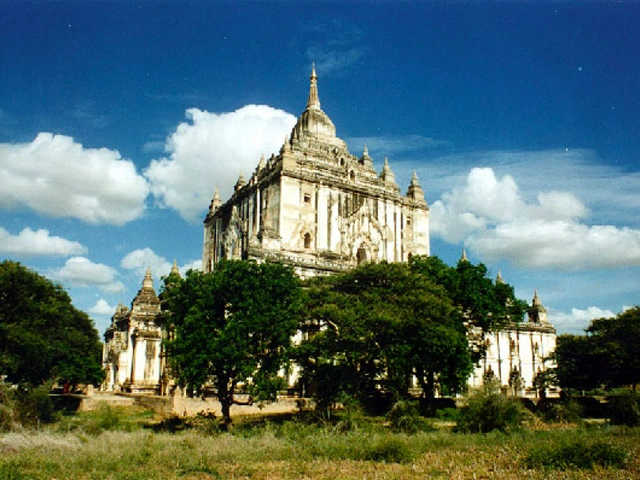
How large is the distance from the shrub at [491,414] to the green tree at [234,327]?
9.10 metres

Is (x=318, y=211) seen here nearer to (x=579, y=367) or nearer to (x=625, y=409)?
(x=579, y=367)

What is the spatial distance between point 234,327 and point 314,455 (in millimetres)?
8984

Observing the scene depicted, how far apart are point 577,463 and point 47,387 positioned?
2490 cm

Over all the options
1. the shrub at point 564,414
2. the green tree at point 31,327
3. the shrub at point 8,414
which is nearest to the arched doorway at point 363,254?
the shrub at point 564,414

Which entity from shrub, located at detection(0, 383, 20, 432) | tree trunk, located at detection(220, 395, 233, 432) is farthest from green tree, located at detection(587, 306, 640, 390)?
shrub, located at detection(0, 383, 20, 432)

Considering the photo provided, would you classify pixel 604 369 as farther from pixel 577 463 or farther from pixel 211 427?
pixel 211 427

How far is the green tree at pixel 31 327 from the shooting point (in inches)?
1271

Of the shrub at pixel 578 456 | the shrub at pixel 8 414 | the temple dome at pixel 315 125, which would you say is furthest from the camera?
the temple dome at pixel 315 125

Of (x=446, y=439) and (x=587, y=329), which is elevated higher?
(x=587, y=329)

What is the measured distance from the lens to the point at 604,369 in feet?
125

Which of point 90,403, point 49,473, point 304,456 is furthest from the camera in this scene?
point 90,403

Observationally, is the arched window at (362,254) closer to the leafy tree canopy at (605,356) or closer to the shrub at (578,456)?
the leafy tree canopy at (605,356)

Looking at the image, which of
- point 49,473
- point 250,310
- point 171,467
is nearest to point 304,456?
point 171,467

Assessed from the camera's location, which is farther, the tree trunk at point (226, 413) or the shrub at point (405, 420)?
the tree trunk at point (226, 413)
